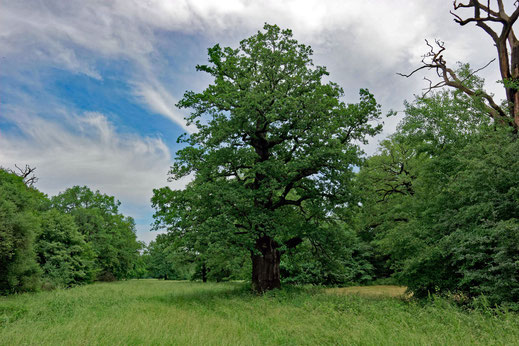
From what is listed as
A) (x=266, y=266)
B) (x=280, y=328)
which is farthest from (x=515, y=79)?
(x=280, y=328)

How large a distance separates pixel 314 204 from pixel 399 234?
456 centimetres

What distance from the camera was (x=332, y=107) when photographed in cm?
1714

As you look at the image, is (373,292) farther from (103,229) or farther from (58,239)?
(103,229)

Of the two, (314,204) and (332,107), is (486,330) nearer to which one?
(314,204)

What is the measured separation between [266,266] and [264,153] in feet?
22.1

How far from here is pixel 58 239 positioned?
2939 centimetres

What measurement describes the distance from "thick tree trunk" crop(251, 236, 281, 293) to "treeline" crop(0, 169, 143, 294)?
15.1 metres

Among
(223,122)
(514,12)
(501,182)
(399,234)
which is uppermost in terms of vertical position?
(514,12)

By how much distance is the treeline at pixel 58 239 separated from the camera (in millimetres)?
20188

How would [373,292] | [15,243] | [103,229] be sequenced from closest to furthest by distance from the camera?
[15,243] < [373,292] < [103,229]


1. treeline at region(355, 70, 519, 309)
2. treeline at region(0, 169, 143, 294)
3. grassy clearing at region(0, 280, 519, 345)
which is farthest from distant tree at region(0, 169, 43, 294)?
treeline at region(355, 70, 519, 309)

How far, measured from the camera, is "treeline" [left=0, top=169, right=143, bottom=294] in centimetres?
2019

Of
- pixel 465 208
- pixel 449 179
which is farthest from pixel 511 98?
pixel 465 208

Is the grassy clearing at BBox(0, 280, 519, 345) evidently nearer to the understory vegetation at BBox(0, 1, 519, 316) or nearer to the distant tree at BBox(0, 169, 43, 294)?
the understory vegetation at BBox(0, 1, 519, 316)
